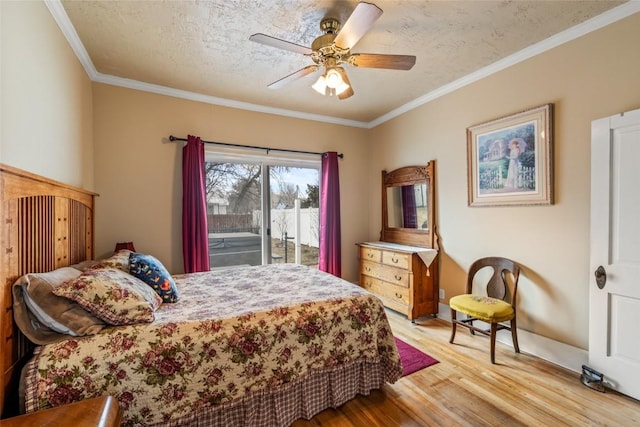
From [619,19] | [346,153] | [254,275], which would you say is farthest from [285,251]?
[619,19]

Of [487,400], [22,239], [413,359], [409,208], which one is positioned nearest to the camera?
[22,239]

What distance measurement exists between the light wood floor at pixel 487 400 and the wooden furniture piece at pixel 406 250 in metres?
0.90

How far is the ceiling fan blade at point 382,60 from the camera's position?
1.99 meters

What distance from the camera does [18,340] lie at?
132 centimetres

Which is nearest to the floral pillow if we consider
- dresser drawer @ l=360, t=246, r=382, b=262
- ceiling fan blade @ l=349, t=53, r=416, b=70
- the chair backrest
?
ceiling fan blade @ l=349, t=53, r=416, b=70

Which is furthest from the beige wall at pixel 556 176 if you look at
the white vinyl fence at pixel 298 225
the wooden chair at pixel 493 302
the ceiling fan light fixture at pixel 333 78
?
the white vinyl fence at pixel 298 225

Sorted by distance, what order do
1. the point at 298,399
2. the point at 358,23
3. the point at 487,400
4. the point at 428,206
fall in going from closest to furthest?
the point at 358,23 < the point at 298,399 < the point at 487,400 < the point at 428,206

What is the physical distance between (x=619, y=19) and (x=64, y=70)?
4.13 metres

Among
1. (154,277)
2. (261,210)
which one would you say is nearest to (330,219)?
(261,210)

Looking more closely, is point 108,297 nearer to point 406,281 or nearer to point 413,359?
point 413,359

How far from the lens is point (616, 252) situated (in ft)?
6.64

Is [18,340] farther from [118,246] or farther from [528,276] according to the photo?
[528,276]

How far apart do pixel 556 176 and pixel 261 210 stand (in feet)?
10.6

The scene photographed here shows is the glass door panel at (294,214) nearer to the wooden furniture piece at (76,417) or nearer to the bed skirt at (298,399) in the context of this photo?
the bed skirt at (298,399)
